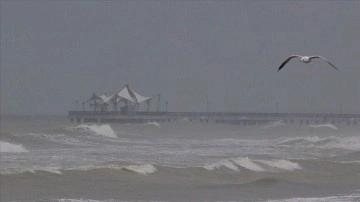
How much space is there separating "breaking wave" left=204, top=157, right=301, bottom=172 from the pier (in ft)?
200

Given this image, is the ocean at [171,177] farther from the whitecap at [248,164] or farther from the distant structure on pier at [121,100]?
the distant structure on pier at [121,100]

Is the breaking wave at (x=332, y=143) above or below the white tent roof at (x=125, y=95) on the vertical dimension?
below

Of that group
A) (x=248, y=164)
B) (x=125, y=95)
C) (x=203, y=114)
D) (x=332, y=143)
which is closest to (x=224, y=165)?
(x=248, y=164)

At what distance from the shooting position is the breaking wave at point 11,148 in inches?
1642

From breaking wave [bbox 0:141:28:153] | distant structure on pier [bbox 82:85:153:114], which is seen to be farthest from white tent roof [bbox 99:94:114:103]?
breaking wave [bbox 0:141:28:153]

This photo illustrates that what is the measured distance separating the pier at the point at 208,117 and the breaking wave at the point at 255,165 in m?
61.0

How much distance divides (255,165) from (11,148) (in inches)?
553

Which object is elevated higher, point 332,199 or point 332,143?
point 332,143

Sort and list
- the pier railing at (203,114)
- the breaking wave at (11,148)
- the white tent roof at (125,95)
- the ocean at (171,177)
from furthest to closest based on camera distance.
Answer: the white tent roof at (125,95)
the pier railing at (203,114)
the breaking wave at (11,148)
the ocean at (171,177)

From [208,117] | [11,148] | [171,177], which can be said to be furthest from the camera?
[208,117]

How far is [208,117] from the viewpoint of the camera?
118 metres

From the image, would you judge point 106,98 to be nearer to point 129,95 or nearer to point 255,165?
point 129,95

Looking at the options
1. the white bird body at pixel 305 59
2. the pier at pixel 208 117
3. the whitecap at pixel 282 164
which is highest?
the white bird body at pixel 305 59

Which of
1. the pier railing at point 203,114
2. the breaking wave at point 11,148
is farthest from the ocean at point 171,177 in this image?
the pier railing at point 203,114
